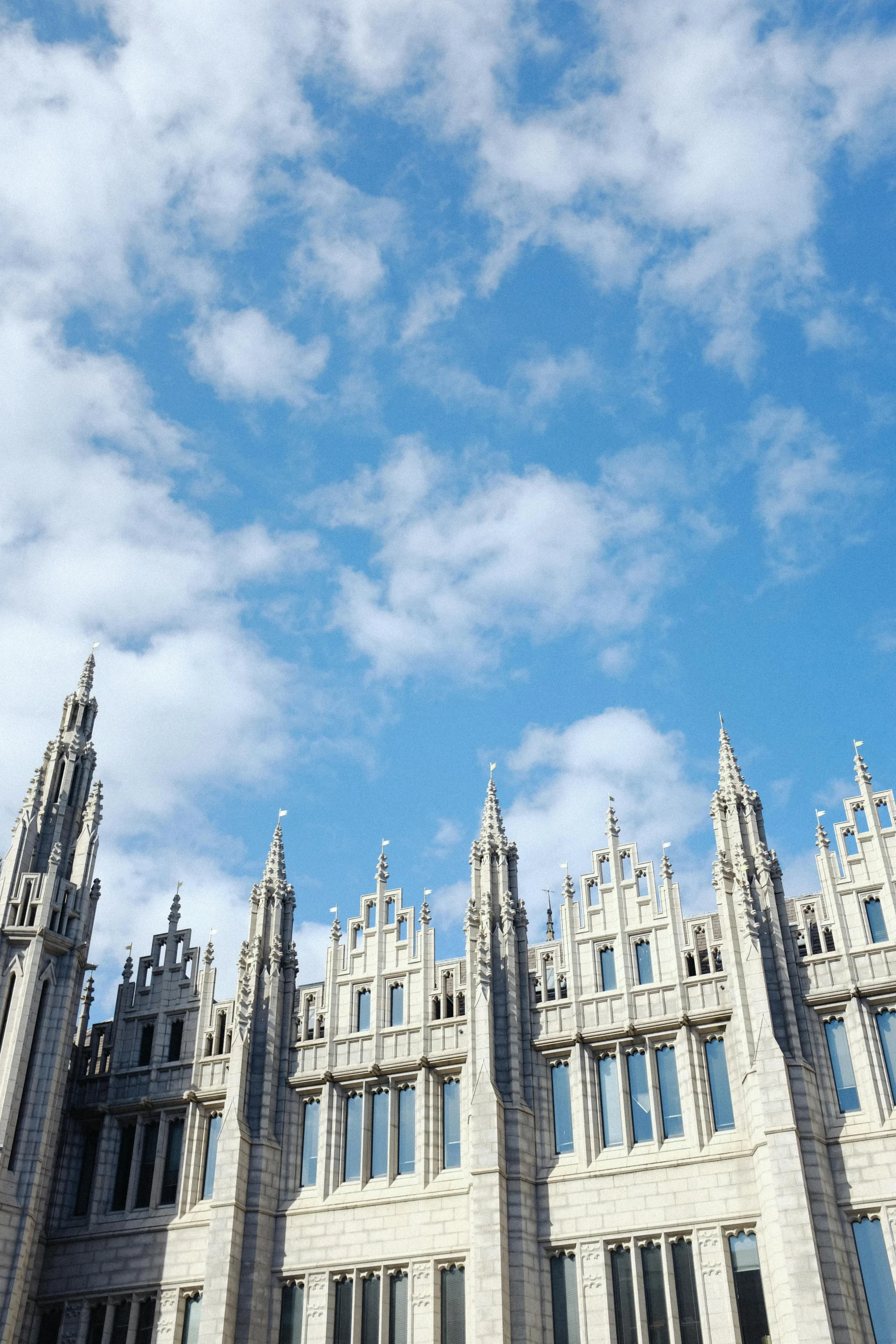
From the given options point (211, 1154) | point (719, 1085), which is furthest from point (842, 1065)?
point (211, 1154)

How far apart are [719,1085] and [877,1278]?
5.98 m

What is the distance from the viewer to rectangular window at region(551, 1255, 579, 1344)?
109 feet

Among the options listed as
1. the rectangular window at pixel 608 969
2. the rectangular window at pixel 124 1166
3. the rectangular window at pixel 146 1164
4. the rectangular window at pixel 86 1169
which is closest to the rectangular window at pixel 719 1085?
the rectangular window at pixel 608 969

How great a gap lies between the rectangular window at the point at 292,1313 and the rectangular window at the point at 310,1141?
285 centimetres

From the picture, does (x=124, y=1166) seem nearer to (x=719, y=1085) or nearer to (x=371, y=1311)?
(x=371, y=1311)

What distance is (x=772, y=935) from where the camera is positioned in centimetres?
3547

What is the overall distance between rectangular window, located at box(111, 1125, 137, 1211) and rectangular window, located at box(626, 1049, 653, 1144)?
1592cm

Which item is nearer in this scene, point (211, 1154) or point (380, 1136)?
point (380, 1136)

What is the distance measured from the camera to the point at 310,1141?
3906 cm

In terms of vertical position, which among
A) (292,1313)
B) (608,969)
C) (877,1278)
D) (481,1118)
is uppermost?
(608,969)

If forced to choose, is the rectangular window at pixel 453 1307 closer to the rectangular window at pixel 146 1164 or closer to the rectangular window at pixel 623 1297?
the rectangular window at pixel 623 1297

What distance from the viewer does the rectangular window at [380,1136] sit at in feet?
124

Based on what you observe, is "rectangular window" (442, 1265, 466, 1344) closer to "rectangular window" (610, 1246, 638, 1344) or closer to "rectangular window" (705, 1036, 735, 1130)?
"rectangular window" (610, 1246, 638, 1344)

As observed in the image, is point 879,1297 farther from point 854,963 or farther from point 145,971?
point 145,971
